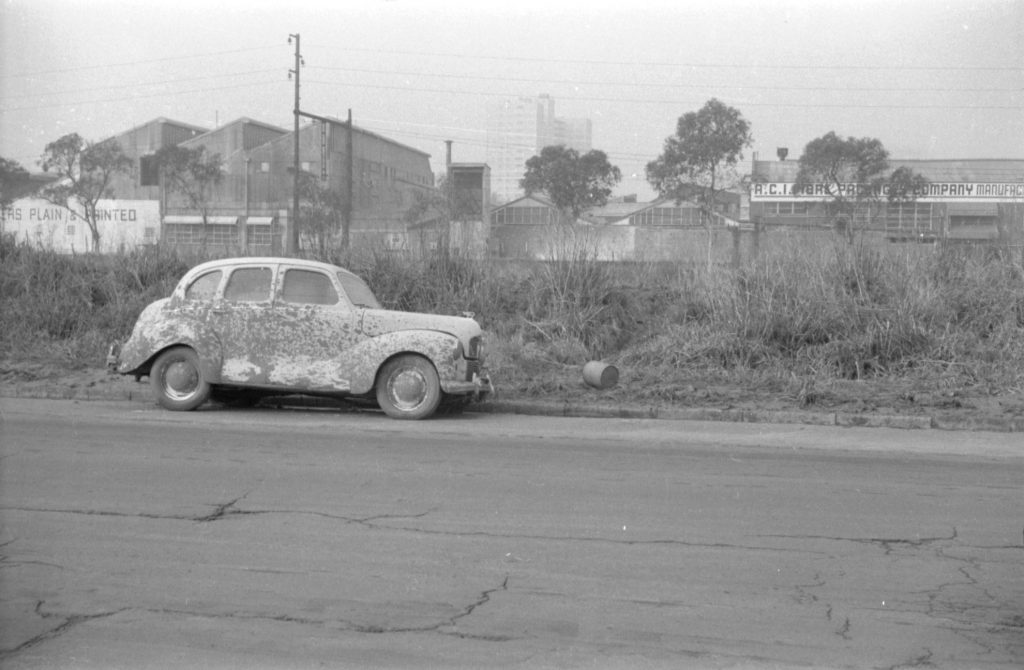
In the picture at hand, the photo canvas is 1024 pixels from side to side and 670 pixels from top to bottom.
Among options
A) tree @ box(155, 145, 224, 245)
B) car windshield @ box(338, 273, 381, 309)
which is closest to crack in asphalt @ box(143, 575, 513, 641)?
car windshield @ box(338, 273, 381, 309)

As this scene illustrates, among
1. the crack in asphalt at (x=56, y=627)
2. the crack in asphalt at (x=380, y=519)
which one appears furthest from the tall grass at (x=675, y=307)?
the crack in asphalt at (x=56, y=627)

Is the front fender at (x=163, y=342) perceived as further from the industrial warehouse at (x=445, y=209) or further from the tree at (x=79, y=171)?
the tree at (x=79, y=171)

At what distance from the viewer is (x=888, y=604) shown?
Answer: 17.3 ft

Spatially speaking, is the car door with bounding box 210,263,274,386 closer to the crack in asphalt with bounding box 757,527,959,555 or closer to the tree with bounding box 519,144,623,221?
the crack in asphalt with bounding box 757,527,959,555

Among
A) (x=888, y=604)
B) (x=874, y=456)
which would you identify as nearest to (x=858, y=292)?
(x=874, y=456)

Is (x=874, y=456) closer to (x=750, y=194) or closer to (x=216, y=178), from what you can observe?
(x=750, y=194)

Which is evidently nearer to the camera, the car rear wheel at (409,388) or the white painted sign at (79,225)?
the car rear wheel at (409,388)

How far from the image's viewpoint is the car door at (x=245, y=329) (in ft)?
39.8

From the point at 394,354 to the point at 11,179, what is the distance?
77.8ft

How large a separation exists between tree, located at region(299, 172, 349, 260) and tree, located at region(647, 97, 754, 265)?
883 cm

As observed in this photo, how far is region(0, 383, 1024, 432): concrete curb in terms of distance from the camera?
12.8 m

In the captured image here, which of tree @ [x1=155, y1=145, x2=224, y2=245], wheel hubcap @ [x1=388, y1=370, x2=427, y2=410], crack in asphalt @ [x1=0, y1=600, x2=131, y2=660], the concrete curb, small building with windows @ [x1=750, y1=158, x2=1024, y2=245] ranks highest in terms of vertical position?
tree @ [x1=155, y1=145, x2=224, y2=245]

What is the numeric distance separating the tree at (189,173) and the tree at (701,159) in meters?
16.7

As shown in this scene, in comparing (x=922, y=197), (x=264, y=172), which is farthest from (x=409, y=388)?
(x=264, y=172)
